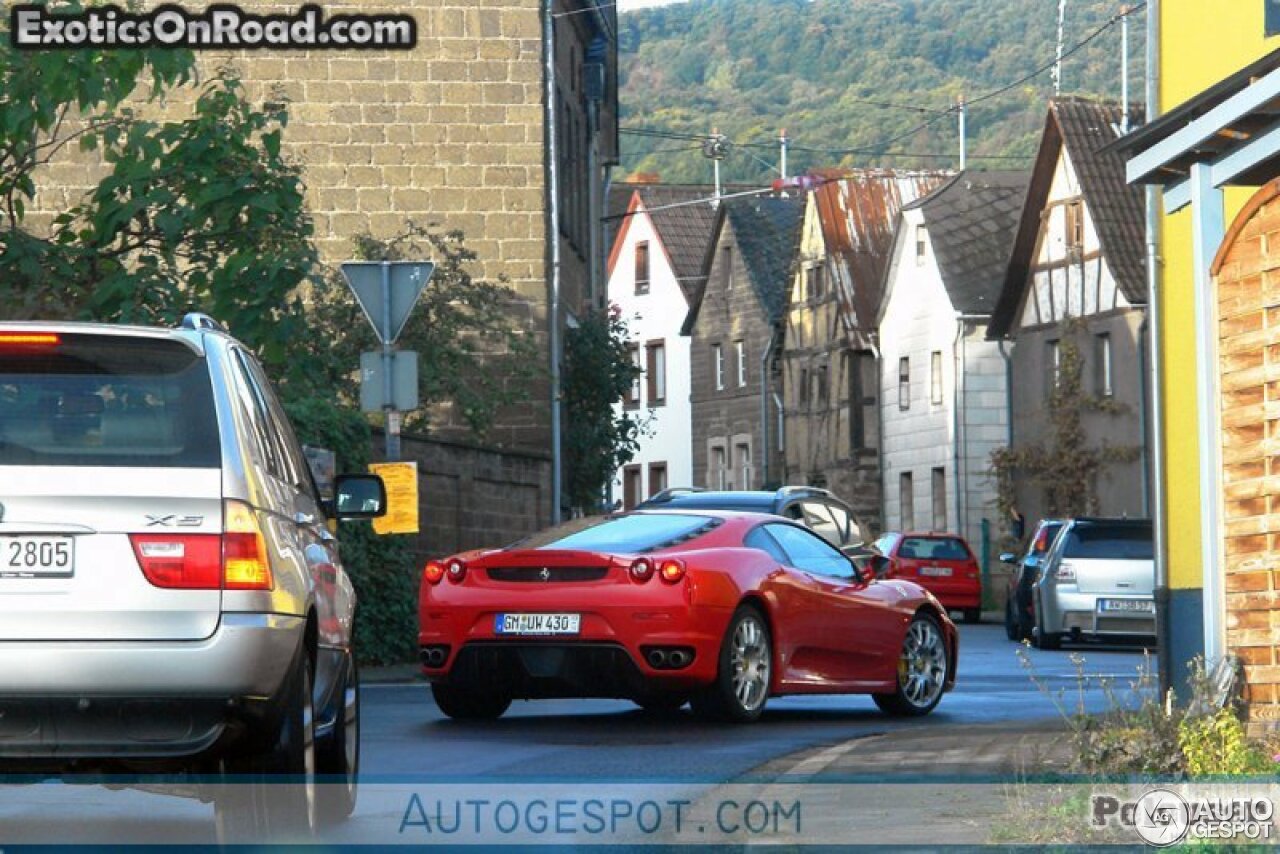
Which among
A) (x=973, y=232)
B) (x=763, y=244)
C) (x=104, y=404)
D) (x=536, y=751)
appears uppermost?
(x=763, y=244)

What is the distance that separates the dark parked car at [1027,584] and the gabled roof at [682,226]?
162 ft

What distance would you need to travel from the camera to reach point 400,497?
22141 mm

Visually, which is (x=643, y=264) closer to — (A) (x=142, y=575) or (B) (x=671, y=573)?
(B) (x=671, y=573)

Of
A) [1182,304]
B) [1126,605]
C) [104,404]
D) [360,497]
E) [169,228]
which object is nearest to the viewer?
[104,404]

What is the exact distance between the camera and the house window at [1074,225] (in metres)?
57.2

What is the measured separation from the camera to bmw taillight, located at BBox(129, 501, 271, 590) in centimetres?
838

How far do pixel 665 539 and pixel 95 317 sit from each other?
6.85m

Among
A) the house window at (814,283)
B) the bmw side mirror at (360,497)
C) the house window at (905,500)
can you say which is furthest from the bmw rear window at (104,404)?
the house window at (814,283)

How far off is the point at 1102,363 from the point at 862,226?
17.8 meters

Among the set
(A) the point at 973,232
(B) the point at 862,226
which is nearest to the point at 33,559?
(A) the point at 973,232

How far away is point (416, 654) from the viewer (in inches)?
1033

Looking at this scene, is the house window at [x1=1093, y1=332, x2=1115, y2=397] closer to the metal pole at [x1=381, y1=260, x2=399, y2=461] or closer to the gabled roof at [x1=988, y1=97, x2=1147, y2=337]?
the gabled roof at [x1=988, y1=97, x2=1147, y2=337]

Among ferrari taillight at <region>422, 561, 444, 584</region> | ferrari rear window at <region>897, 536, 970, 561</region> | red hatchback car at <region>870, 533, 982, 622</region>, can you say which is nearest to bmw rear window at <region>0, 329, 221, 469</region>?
ferrari taillight at <region>422, 561, 444, 584</region>

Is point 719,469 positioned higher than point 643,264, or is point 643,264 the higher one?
point 643,264
